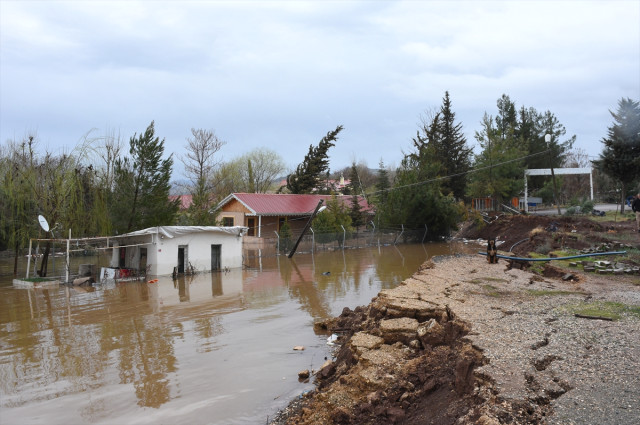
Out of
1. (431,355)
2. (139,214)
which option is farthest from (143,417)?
(139,214)

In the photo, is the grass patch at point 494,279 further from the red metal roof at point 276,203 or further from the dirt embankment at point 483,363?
the red metal roof at point 276,203

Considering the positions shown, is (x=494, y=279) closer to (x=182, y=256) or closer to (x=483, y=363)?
(x=483, y=363)

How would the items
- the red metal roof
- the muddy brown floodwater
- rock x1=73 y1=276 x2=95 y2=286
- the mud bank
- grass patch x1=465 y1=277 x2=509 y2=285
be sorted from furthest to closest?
the red metal roof
rock x1=73 y1=276 x2=95 y2=286
grass patch x1=465 y1=277 x2=509 y2=285
the muddy brown floodwater
the mud bank

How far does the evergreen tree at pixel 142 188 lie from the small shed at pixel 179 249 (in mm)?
2096

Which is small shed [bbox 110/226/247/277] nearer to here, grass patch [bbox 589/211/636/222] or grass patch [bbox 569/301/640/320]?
grass patch [bbox 569/301/640/320]

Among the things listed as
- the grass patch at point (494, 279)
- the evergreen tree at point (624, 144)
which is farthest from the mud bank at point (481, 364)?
the evergreen tree at point (624, 144)

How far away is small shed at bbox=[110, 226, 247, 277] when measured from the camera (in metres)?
23.5

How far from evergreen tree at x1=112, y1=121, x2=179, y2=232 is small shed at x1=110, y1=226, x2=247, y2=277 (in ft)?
6.88

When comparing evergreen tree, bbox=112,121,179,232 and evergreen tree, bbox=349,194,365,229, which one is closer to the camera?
→ evergreen tree, bbox=112,121,179,232

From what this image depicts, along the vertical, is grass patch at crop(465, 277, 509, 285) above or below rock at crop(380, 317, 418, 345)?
above

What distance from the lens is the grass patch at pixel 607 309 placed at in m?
8.41

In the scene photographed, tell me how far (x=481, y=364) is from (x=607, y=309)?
4.28 m

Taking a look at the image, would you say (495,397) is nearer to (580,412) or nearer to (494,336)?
(580,412)

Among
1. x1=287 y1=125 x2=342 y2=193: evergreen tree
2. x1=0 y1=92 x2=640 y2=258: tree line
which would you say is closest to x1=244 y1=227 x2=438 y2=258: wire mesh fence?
x1=0 y1=92 x2=640 y2=258: tree line
